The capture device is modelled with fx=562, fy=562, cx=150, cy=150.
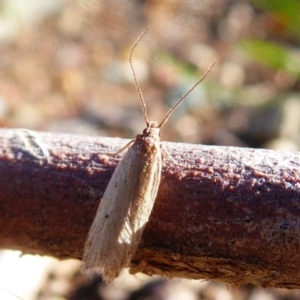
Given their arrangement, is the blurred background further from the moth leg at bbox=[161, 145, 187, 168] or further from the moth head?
the moth leg at bbox=[161, 145, 187, 168]

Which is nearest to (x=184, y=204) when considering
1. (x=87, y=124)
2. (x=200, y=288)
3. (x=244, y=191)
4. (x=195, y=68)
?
(x=244, y=191)

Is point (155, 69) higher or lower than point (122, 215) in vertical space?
higher

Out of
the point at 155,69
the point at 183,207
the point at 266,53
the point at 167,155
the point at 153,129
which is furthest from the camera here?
the point at 155,69

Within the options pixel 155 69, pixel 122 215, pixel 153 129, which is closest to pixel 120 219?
pixel 122 215

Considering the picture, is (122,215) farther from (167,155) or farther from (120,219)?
(167,155)

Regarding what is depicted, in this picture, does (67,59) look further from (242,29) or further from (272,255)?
(272,255)

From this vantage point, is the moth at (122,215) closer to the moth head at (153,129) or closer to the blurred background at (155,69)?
the moth head at (153,129)
